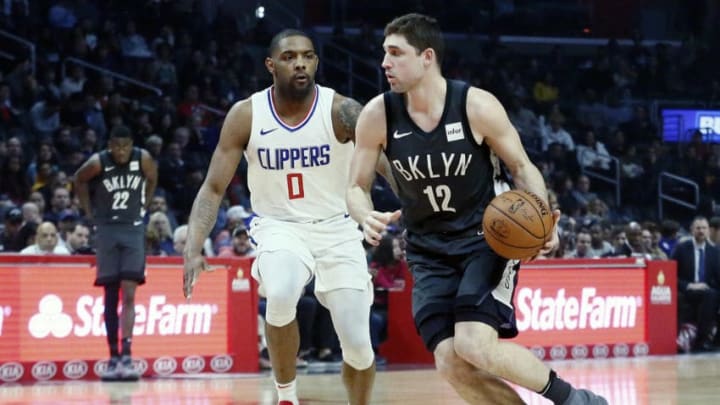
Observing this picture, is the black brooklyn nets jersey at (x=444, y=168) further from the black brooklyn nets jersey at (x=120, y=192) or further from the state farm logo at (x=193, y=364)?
the state farm logo at (x=193, y=364)

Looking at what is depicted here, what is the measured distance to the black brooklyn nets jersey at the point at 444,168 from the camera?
5.95 m

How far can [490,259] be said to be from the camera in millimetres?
5945

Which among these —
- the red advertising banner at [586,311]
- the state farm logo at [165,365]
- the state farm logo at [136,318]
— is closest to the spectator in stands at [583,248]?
the red advertising banner at [586,311]

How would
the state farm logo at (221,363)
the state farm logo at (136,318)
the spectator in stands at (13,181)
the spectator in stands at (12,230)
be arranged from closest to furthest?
the state farm logo at (136,318) → the state farm logo at (221,363) → the spectator in stands at (12,230) → the spectator in stands at (13,181)

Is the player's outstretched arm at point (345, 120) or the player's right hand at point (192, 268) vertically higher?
the player's outstretched arm at point (345, 120)

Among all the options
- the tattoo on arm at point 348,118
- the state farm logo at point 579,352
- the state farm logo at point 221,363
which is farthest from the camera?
the state farm logo at point 579,352

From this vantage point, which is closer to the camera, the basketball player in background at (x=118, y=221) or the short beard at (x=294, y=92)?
the short beard at (x=294, y=92)

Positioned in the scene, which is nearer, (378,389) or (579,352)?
(378,389)

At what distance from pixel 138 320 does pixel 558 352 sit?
475cm

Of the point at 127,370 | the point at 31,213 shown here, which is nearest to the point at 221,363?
the point at 127,370

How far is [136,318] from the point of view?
38.4ft

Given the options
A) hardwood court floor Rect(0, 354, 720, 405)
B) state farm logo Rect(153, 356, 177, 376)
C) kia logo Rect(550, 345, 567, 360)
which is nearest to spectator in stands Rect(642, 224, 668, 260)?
kia logo Rect(550, 345, 567, 360)

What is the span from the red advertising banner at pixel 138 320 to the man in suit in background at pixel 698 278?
5853mm

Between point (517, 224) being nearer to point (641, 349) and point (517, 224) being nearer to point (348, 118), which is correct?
point (348, 118)
